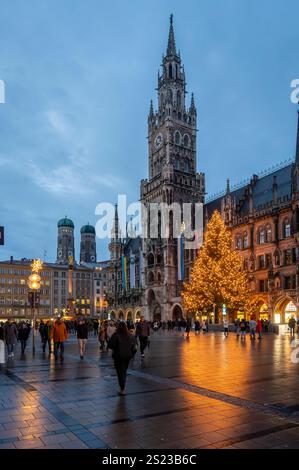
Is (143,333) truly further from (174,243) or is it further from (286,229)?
(174,243)

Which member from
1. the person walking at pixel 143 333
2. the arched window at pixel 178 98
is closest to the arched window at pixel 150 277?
the arched window at pixel 178 98

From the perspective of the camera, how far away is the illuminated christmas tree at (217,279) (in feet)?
156

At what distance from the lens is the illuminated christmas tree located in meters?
47.6

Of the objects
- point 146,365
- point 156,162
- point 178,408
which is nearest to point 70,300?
point 156,162

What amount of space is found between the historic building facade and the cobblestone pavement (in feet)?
125

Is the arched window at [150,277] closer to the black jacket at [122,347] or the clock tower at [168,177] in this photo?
the clock tower at [168,177]

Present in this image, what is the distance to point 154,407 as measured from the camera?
9.18 metres

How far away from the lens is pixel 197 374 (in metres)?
13.9

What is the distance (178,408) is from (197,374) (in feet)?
16.3

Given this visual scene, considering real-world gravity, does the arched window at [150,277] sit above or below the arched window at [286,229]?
below

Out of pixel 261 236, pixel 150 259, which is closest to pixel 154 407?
pixel 261 236

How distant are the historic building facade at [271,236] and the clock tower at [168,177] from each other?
1453 centimetres

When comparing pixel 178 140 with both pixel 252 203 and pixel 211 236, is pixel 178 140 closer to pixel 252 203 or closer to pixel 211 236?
pixel 252 203

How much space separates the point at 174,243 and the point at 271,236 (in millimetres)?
24905
